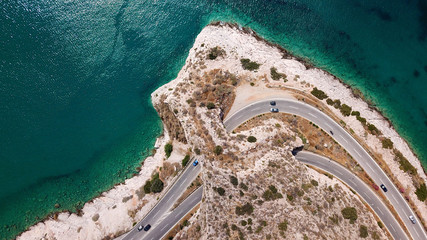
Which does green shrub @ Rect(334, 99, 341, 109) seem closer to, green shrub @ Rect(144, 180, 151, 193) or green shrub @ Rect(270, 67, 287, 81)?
green shrub @ Rect(270, 67, 287, 81)

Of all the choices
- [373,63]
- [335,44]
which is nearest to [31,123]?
[335,44]

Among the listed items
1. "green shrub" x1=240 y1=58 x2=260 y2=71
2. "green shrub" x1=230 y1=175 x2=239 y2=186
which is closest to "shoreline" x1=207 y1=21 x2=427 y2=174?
"green shrub" x1=240 y1=58 x2=260 y2=71

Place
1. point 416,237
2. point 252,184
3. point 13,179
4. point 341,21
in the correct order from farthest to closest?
1. point 341,21
2. point 13,179
3. point 416,237
4. point 252,184

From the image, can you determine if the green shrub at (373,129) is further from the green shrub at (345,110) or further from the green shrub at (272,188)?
the green shrub at (272,188)

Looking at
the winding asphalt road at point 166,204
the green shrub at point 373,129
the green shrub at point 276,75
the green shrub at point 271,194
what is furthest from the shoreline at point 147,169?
the green shrub at point 271,194

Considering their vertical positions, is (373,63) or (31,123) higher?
(31,123)

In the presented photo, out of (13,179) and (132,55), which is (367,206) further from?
(13,179)

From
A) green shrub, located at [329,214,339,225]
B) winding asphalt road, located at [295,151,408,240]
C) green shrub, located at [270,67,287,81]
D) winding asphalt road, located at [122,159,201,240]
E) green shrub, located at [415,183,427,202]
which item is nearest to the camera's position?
green shrub, located at [329,214,339,225]
